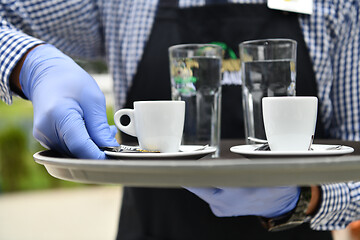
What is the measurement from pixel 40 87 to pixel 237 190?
1.14 feet

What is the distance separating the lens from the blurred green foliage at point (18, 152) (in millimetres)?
3723

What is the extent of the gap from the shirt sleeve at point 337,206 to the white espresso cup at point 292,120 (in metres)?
0.20

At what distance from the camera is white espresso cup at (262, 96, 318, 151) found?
57 centimetres

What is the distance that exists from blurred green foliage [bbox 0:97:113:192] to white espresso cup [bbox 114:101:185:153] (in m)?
3.10

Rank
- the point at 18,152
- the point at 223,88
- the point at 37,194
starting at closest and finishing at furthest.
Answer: the point at 223,88
the point at 18,152
the point at 37,194

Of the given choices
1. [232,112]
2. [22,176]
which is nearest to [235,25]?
[232,112]

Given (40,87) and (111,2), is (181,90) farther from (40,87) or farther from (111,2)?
(111,2)

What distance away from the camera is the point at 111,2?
0.95 meters

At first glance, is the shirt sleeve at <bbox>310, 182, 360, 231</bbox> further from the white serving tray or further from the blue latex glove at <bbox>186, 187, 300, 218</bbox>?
the white serving tray

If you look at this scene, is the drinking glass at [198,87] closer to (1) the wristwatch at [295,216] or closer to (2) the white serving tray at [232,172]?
(1) the wristwatch at [295,216]

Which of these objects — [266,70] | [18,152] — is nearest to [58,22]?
[266,70]

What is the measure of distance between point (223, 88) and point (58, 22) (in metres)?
0.40

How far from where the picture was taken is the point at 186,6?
0.92m

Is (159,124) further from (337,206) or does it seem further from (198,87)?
(337,206)
